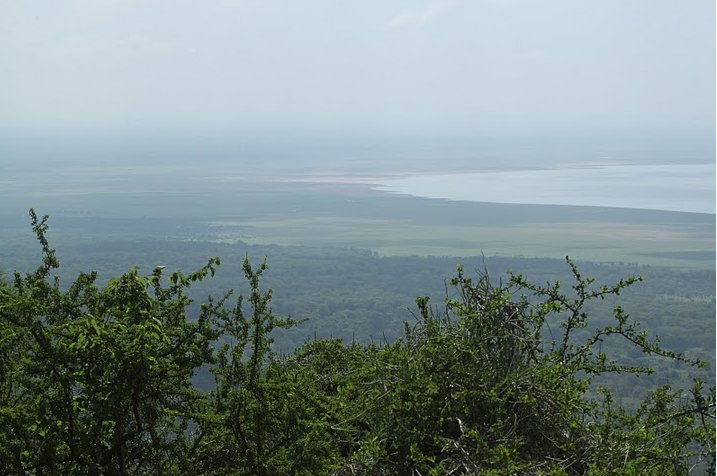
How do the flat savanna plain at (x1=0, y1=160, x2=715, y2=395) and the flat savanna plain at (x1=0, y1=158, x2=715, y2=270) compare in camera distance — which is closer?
the flat savanna plain at (x1=0, y1=160, x2=715, y2=395)

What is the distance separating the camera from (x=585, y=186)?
5994 inches

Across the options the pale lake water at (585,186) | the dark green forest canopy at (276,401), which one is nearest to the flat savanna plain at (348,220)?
the pale lake water at (585,186)

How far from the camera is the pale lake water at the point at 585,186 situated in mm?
121562

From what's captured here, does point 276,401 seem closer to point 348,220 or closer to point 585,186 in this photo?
point 348,220

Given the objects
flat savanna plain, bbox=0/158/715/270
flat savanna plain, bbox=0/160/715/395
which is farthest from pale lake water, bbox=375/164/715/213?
flat savanna plain, bbox=0/160/715/395

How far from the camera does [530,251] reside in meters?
86.2

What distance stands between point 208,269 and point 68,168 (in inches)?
7720

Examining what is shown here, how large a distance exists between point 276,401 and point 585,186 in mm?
154233

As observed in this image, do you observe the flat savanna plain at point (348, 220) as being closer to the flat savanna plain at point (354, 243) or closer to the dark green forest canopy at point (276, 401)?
the flat savanna plain at point (354, 243)

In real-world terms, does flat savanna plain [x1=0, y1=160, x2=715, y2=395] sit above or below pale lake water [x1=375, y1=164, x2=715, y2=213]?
below

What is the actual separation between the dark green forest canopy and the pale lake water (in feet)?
337

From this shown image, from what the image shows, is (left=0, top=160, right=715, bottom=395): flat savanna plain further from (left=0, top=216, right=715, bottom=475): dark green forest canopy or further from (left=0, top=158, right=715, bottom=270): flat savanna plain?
(left=0, top=216, right=715, bottom=475): dark green forest canopy

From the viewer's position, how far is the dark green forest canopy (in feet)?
13.5

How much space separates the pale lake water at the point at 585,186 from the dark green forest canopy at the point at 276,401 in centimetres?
10278
